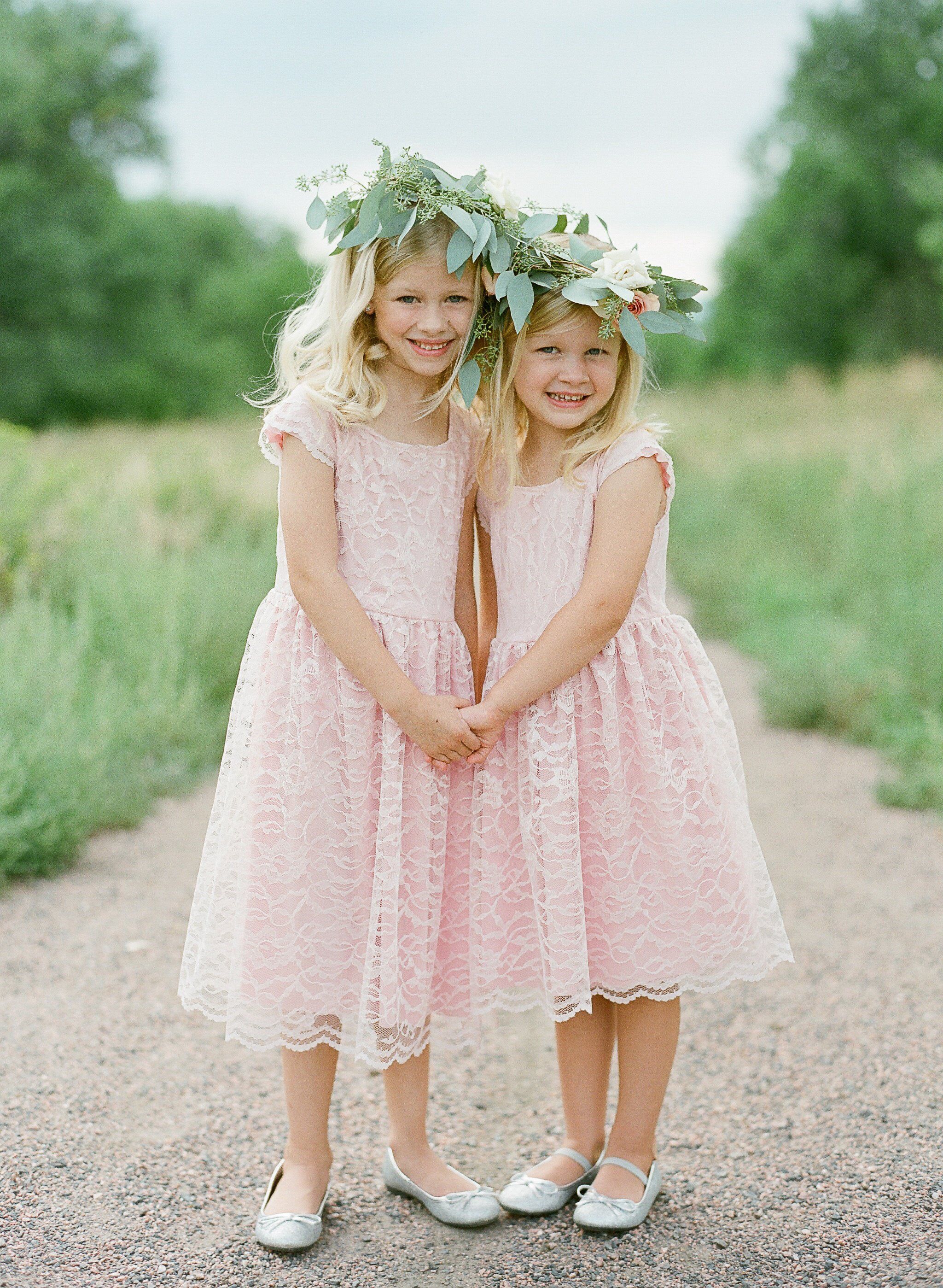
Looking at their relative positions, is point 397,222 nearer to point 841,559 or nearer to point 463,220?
point 463,220

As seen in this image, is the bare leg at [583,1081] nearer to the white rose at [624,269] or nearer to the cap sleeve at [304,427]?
the cap sleeve at [304,427]

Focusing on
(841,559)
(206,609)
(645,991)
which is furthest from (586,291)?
(841,559)

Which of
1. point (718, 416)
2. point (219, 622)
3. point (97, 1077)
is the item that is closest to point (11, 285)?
point (718, 416)

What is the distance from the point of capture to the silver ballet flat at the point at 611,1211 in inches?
88.2

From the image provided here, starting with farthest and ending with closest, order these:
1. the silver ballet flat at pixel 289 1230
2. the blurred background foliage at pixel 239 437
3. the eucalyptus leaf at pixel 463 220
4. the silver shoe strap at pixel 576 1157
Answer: the blurred background foliage at pixel 239 437
the silver shoe strap at pixel 576 1157
the silver ballet flat at pixel 289 1230
the eucalyptus leaf at pixel 463 220

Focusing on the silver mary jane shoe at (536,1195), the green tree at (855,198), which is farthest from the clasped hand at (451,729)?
the green tree at (855,198)

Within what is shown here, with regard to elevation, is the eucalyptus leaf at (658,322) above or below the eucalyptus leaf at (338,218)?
below

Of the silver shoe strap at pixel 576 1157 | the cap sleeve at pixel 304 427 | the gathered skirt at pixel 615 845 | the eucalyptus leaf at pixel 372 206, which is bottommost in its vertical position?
the silver shoe strap at pixel 576 1157

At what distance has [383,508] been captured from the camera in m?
2.26

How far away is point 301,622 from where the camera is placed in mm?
2225

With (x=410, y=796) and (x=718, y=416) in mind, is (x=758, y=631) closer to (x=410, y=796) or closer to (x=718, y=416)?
(x=410, y=796)

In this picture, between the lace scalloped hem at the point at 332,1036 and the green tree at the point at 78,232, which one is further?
the green tree at the point at 78,232

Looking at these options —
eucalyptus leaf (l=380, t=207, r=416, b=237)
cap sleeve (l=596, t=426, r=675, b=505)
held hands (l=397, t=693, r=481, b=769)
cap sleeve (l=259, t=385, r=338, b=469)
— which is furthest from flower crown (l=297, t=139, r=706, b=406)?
held hands (l=397, t=693, r=481, b=769)

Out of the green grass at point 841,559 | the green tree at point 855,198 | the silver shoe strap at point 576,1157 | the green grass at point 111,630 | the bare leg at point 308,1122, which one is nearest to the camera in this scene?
the bare leg at point 308,1122
